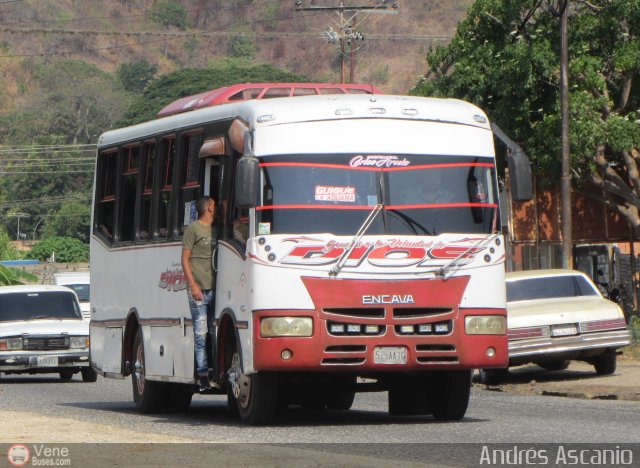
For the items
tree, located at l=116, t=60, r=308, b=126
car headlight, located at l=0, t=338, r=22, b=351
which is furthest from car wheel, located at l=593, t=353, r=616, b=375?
tree, located at l=116, t=60, r=308, b=126

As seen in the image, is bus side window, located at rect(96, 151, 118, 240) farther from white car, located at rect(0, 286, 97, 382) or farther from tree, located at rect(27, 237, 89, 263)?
tree, located at rect(27, 237, 89, 263)

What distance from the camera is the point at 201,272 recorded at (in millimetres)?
15703

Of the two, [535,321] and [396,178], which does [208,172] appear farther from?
[535,321]

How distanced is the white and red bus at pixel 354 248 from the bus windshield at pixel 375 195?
0.01m

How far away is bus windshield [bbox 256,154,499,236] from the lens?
571 inches

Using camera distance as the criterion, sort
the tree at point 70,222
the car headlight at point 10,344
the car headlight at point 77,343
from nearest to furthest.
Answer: the car headlight at point 10,344 → the car headlight at point 77,343 → the tree at point 70,222

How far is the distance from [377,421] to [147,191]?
387 cm

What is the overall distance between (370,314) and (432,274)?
698 mm

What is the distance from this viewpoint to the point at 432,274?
1463 cm

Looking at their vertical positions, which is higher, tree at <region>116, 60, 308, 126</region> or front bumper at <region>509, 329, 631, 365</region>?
tree at <region>116, 60, 308, 126</region>

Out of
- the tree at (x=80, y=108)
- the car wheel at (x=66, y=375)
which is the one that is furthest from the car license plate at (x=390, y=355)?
the tree at (x=80, y=108)

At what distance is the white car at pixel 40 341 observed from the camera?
27406 mm

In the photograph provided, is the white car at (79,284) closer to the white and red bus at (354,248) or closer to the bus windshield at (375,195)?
the white and red bus at (354,248)

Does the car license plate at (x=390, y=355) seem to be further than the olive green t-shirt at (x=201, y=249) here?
No
